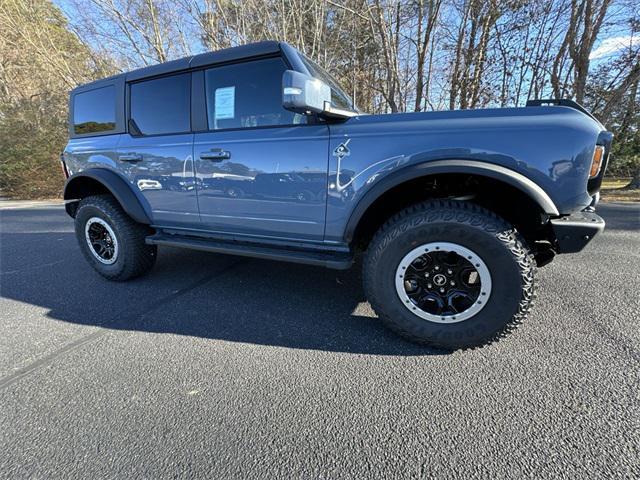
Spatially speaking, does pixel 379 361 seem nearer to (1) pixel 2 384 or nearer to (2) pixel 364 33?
(1) pixel 2 384

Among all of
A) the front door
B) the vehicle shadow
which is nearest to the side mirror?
the front door

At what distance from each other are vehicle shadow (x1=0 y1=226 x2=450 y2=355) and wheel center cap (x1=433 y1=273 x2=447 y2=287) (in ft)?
1.49

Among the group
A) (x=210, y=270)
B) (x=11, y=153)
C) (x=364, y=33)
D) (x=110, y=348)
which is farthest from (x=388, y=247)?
(x=11, y=153)

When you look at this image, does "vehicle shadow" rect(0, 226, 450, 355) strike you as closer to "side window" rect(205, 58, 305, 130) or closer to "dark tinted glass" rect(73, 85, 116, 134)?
"side window" rect(205, 58, 305, 130)

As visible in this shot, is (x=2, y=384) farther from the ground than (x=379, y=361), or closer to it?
closer to it

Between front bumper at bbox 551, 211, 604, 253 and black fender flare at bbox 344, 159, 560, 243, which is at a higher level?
black fender flare at bbox 344, 159, 560, 243

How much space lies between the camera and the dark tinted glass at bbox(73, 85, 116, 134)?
3164mm

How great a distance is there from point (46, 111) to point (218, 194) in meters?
15.7

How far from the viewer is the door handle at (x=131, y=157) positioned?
9.56 ft

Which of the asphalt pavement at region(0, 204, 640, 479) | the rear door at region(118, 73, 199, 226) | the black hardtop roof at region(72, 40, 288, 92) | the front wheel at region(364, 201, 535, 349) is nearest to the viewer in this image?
the asphalt pavement at region(0, 204, 640, 479)

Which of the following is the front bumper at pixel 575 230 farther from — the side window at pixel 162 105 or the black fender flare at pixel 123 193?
the black fender flare at pixel 123 193

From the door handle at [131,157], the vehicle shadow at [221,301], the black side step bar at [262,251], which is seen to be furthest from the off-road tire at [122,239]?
the door handle at [131,157]

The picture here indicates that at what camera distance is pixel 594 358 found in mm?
1914

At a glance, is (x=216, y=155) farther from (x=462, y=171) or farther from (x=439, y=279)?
(x=439, y=279)
